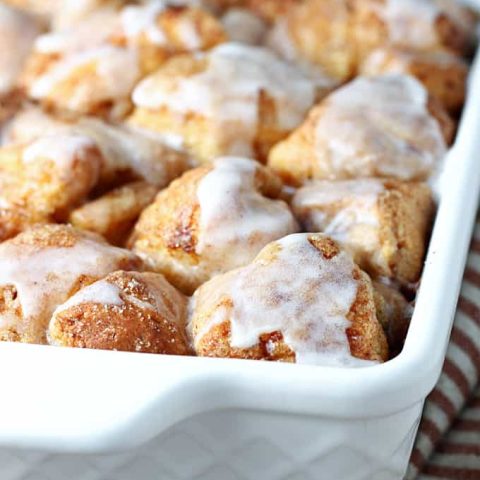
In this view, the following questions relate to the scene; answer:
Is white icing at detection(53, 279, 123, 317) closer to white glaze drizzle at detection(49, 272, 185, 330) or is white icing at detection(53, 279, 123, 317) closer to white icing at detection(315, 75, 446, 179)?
white glaze drizzle at detection(49, 272, 185, 330)

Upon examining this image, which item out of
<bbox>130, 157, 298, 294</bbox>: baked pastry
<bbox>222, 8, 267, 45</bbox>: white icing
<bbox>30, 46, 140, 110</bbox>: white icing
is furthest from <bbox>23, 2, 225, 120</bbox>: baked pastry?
<bbox>130, 157, 298, 294</bbox>: baked pastry

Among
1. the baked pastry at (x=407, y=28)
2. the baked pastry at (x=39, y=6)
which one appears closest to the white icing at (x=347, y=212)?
the baked pastry at (x=407, y=28)

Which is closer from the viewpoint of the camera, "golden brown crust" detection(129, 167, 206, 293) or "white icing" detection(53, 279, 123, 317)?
"white icing" detection(53, 279, 123, 317)

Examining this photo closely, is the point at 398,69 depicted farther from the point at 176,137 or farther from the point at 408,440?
the point at 408,440

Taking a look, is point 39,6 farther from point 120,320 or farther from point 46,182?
point 120,320

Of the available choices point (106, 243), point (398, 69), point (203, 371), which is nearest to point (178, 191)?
point (106, 243)

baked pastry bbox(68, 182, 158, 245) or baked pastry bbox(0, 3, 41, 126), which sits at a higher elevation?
baked pastry bbox(0, 3, 41, 126)
